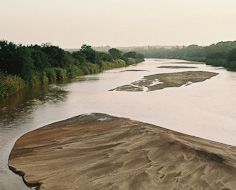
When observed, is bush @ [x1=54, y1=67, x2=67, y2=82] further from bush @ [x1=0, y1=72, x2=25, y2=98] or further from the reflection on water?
bush @ [x1=0, y1=72, x2=25, y2=98]

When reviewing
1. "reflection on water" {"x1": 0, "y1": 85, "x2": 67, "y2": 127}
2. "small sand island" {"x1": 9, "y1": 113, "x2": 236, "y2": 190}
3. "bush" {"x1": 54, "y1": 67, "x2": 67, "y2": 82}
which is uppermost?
"small sand island" {"x1": 9, "y1": 113, "x2": 236, "y2": 190}

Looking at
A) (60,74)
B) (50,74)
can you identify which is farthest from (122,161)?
(60,74)

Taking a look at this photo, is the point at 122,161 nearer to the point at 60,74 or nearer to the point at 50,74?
the point at 50,74

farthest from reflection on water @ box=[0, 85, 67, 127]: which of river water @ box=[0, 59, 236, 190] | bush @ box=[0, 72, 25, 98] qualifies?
bush @ box=[0, 72, 25, 98]

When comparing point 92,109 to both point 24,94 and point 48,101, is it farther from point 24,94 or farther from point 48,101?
point 24,94

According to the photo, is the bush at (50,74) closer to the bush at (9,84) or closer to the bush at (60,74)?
the bush at (60,74)
